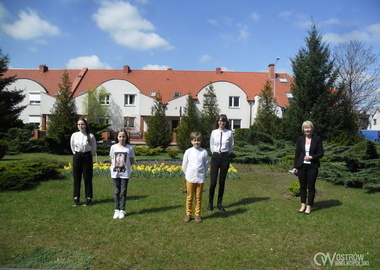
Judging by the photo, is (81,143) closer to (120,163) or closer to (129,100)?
(120,163)

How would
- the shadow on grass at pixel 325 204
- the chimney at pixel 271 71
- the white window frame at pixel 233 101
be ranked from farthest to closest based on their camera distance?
the chimney at pixel 271 71, the white window frame at pixel 233 101, the shadow on grass at pixel 325 204

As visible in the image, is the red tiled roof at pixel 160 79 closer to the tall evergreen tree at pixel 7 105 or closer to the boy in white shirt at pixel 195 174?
the tall evergreen tree at pixel 7 105

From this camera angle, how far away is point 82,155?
6.34 metres

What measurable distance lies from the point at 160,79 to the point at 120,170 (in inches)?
1245

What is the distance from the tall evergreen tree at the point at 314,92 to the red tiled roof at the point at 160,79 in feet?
51.2

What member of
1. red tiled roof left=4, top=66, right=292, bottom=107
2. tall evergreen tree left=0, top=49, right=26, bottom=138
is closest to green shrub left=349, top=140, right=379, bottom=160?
tall evergreen tree left=0, top=49, right=26, bottom=138

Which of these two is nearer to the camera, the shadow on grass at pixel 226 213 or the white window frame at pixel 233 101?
the shadow on grass at pixel 226 213

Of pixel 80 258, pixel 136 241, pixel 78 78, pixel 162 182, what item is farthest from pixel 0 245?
pixel 78 78

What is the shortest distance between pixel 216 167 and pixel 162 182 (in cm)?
338

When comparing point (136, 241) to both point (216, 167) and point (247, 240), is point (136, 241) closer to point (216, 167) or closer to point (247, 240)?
point (247, 240)

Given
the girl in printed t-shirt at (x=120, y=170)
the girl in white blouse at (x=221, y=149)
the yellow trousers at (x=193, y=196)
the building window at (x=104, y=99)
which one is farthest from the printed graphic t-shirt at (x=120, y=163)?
the building window at (x=104, y=99)

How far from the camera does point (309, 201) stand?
605cm

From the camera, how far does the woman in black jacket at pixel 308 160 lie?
5.93m

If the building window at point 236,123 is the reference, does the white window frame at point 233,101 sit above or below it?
above
